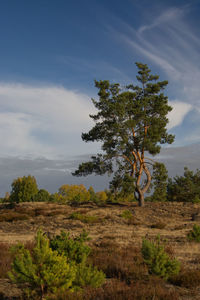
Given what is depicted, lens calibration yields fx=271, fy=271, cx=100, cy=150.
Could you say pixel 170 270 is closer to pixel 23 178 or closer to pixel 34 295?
pixel 34 295

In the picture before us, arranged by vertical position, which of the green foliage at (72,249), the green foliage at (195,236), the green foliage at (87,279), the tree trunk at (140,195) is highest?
the tree trunk at (140,195)

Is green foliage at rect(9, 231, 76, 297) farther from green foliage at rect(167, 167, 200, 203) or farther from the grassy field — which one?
green foliage at rect(167, 167, 200, 203)

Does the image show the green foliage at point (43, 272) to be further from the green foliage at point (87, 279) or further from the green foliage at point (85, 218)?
the green foliage at point (85, 218)

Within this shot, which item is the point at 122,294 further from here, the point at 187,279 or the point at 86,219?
the point at 86,219

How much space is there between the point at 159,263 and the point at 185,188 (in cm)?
3451

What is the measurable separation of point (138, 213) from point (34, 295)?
22.3 meters

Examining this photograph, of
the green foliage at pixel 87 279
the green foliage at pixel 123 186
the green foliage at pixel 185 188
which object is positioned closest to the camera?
the green foliage at pixel 87 279

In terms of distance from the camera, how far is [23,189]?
66.0m

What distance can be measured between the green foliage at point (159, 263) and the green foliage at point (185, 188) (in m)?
33.2

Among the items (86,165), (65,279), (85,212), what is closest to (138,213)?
(85,212)

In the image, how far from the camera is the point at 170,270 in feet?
21.7

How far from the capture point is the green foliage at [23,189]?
64.8 m

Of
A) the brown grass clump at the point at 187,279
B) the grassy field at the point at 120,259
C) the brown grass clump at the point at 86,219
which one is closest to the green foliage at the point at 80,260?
the grassy field at the point at 120,259

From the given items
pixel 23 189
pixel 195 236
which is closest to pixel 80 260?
pixel 195 236
